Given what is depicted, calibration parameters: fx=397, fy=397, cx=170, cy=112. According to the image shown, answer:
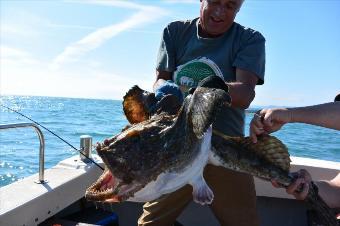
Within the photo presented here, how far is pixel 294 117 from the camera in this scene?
2.54m

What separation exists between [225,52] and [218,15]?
299 millimetres

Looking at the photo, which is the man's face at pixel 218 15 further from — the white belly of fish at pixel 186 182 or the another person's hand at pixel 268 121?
the white belly of fish at pixel 186 182

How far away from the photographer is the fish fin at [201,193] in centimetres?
A: 218

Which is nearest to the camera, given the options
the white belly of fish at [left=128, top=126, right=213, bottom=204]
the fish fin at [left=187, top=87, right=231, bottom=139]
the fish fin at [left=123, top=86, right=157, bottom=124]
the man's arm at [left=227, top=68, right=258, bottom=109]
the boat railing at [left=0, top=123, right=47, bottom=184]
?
the fish fin at [left=187, top=87, right=231, bottom=139]

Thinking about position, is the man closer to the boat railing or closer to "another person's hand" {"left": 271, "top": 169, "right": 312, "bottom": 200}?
"another person's hand" {"left": 271, "top": 169, "right": 312, "bottom": 200}

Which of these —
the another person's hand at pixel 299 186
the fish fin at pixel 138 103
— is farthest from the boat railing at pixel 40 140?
the another person's hand at pixel 299 186

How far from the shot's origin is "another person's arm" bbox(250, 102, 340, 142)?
8.01ft

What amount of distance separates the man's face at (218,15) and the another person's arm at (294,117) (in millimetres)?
999

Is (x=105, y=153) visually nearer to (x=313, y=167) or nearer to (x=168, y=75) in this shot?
(x=168, y=75)

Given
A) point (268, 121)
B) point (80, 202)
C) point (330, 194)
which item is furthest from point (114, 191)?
point (80, 202)

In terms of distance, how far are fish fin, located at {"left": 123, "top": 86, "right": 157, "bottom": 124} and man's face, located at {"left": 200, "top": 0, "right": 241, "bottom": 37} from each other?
1108 millimetres

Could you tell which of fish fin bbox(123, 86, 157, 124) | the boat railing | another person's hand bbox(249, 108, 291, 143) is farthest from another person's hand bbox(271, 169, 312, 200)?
the boat railing

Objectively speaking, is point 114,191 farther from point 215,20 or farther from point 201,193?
point 215,20

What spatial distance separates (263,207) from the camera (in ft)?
15.0
